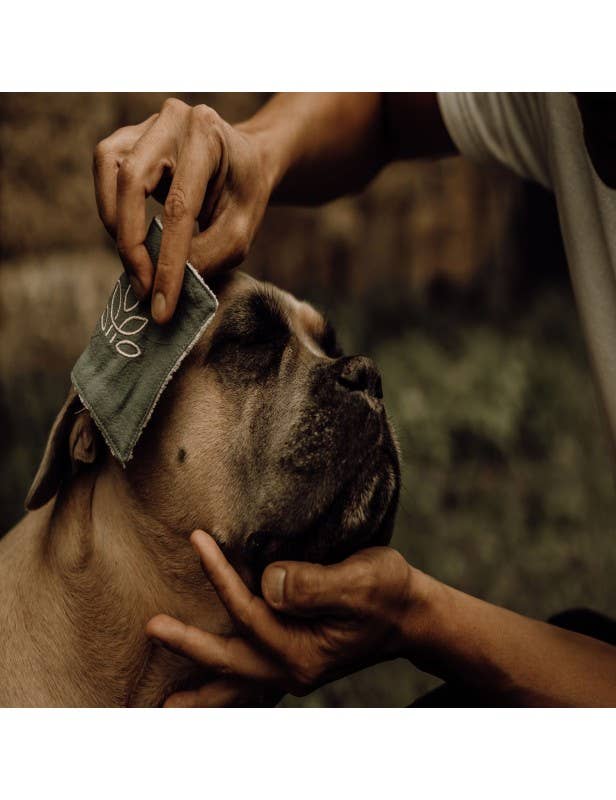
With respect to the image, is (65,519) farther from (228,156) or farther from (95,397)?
(228,156)

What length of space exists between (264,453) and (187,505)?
0.16 metres

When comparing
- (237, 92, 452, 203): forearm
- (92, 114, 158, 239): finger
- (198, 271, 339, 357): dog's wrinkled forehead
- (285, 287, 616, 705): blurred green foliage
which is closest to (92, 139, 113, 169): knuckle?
(92, 114, 158, 239): finger

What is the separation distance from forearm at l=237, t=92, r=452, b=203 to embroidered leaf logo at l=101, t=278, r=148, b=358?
1.54 feet

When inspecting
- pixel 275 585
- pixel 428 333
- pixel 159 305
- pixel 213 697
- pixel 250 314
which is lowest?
pixel 428 333

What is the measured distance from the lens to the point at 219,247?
149 cm

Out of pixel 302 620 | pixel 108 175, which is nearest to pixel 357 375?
pixel 302 620

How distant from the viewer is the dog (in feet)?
4.90

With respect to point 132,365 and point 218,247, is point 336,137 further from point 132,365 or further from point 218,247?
point 132,365

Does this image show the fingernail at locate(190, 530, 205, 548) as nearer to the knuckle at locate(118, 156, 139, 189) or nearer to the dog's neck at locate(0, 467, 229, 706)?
the dog's neck at locate(0, 467, 229, 706)

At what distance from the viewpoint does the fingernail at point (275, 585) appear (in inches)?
55.9

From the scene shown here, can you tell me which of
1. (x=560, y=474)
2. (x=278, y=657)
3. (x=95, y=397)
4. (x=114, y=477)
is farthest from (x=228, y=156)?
(x=560, y=474)

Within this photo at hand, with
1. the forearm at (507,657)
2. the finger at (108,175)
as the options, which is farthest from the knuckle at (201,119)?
the forearm at (507,657)

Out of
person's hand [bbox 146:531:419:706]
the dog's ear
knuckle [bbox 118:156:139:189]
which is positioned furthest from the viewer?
the dog's ear

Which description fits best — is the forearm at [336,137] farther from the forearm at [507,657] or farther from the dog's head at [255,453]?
the forearm at [507,657]
